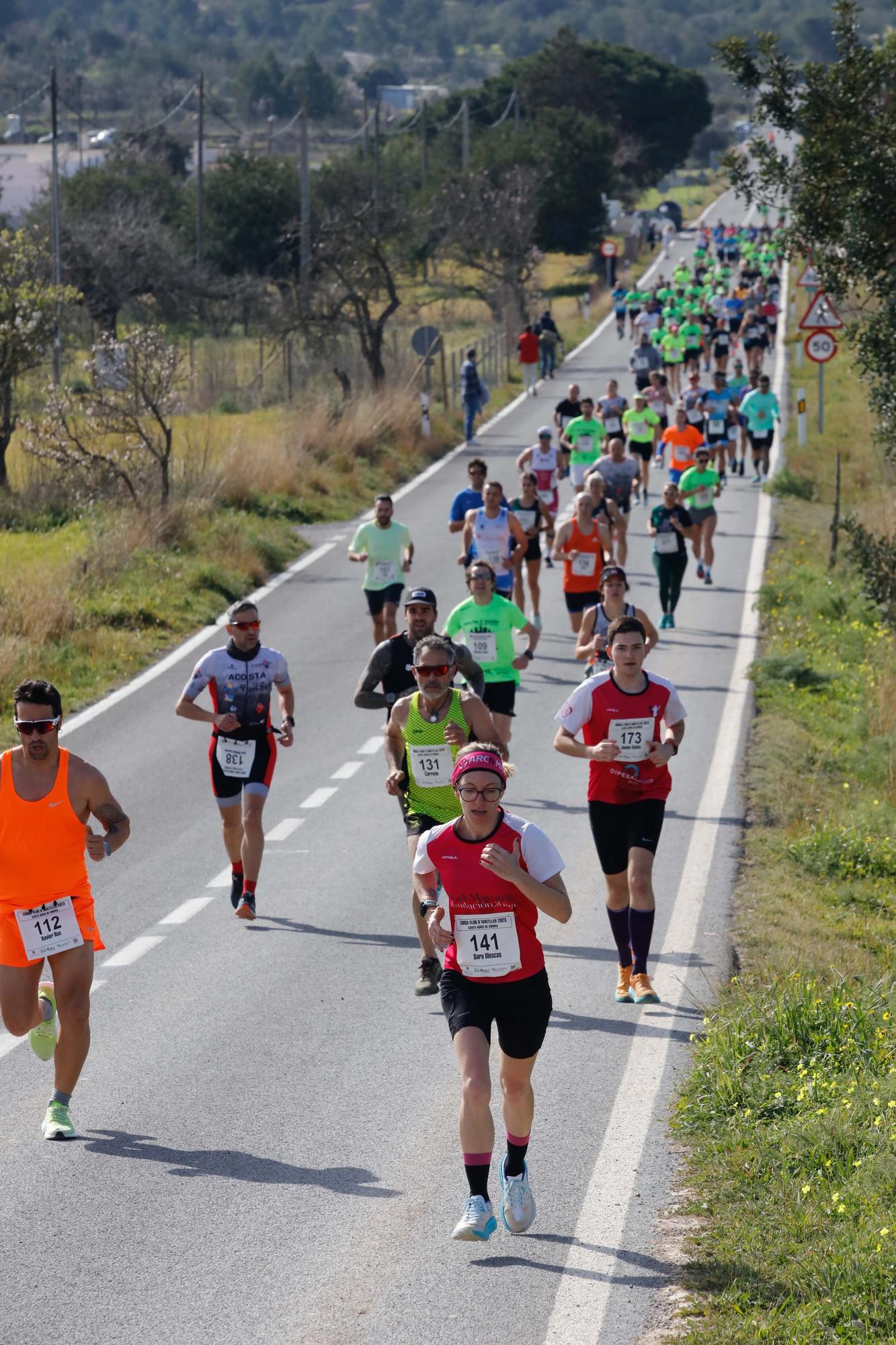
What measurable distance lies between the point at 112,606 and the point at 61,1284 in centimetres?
1473

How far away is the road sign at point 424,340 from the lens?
35.3 metres

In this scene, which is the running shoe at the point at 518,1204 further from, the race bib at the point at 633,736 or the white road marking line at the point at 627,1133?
the race bib at the point at 633,736

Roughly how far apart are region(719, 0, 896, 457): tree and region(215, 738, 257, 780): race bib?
8.31 metres

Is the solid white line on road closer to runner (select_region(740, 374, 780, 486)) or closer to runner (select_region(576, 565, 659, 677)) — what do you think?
runner (select_region(576, 565, 659, 677))

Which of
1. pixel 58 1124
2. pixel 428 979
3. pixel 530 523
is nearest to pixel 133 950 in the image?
pixel 428 979

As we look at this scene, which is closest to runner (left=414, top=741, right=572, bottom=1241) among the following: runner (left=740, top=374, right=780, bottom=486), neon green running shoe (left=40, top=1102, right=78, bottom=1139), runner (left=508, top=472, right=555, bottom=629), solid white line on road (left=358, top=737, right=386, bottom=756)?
neon green running shoe (left=40, top=1102, right=78, bottom=1139)

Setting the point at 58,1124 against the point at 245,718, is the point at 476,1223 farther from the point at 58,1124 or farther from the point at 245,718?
the point at 245,718

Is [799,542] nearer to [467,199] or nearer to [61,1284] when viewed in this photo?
[61,1284]

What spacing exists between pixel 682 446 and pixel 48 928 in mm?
18335

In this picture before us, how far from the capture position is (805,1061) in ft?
25.9

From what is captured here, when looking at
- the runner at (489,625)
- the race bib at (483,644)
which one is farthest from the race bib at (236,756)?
the race bib at (483,644)

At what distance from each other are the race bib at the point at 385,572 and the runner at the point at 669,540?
11.0 ft

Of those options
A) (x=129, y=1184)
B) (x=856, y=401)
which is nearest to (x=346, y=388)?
(x=856, y=401)

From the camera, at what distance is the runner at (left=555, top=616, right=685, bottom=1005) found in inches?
375
